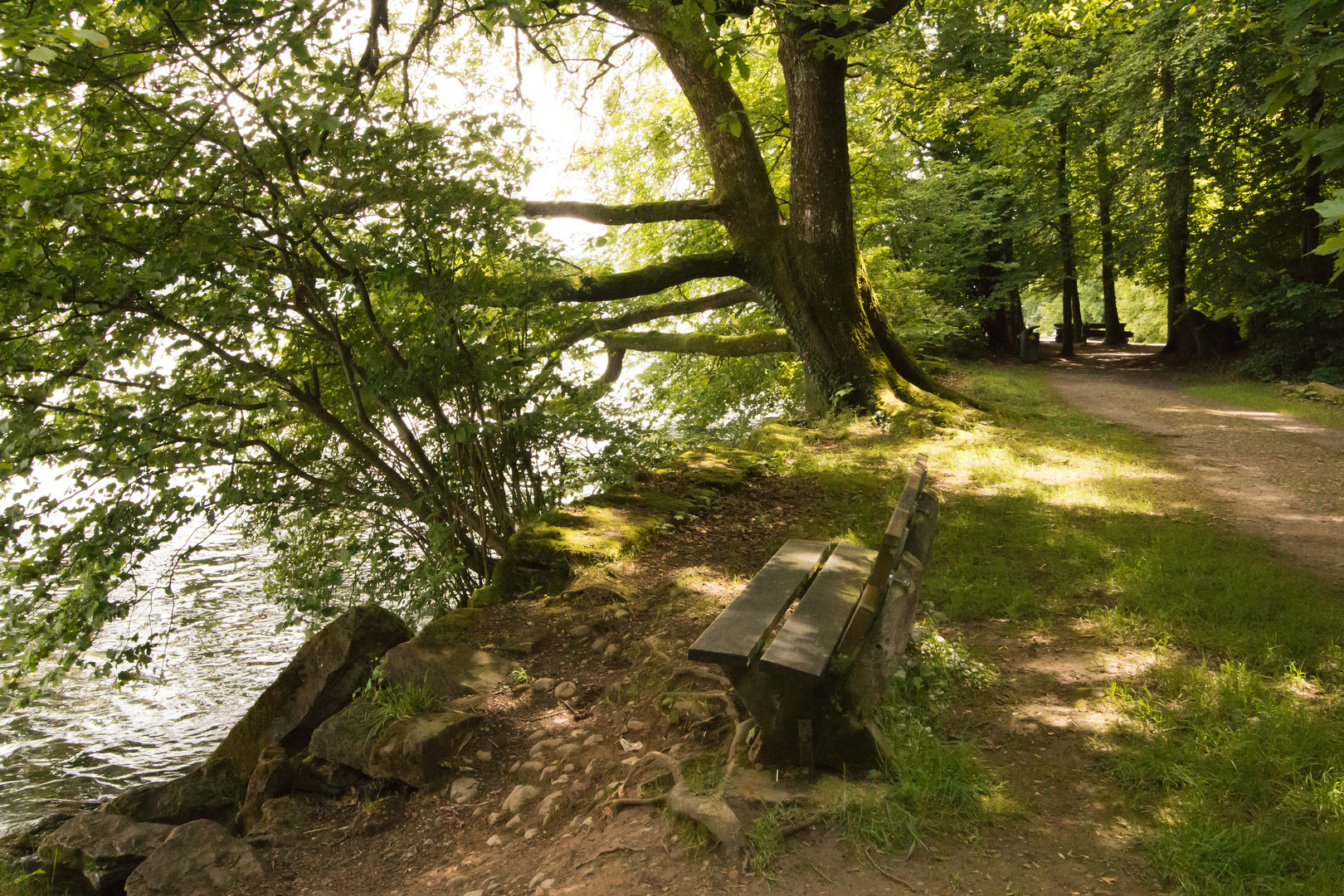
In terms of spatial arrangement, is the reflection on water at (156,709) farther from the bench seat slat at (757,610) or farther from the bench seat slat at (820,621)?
the bench seat slat at (820,621)

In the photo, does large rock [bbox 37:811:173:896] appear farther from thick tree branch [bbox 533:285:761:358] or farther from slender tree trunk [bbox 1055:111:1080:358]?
slender tree trunk [bbox 1055:111:1080:358]

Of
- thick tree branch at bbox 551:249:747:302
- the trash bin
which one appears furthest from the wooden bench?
the trash bin

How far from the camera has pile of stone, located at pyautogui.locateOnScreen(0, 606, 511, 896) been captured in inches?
150

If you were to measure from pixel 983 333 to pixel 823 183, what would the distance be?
14409mm

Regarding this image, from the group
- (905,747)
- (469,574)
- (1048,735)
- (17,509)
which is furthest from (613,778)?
(17,509)

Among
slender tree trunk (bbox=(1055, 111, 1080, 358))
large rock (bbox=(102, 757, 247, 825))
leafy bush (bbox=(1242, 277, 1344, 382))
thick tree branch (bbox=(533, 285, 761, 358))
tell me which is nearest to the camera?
large rock (bbox=(102, 757, 247, 825))

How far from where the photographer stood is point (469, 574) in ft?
20.3

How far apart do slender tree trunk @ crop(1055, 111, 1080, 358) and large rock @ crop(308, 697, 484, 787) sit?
20.6m

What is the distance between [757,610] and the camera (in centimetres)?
315

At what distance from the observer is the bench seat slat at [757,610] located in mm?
2738

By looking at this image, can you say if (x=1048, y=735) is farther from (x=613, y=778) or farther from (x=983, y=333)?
(x=983, y=333)

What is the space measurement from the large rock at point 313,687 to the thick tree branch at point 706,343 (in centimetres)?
817

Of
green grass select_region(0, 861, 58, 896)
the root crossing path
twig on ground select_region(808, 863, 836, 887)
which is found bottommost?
green grass select_region(0, 861, 58, 896)

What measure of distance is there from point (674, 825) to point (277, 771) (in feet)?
8.27
